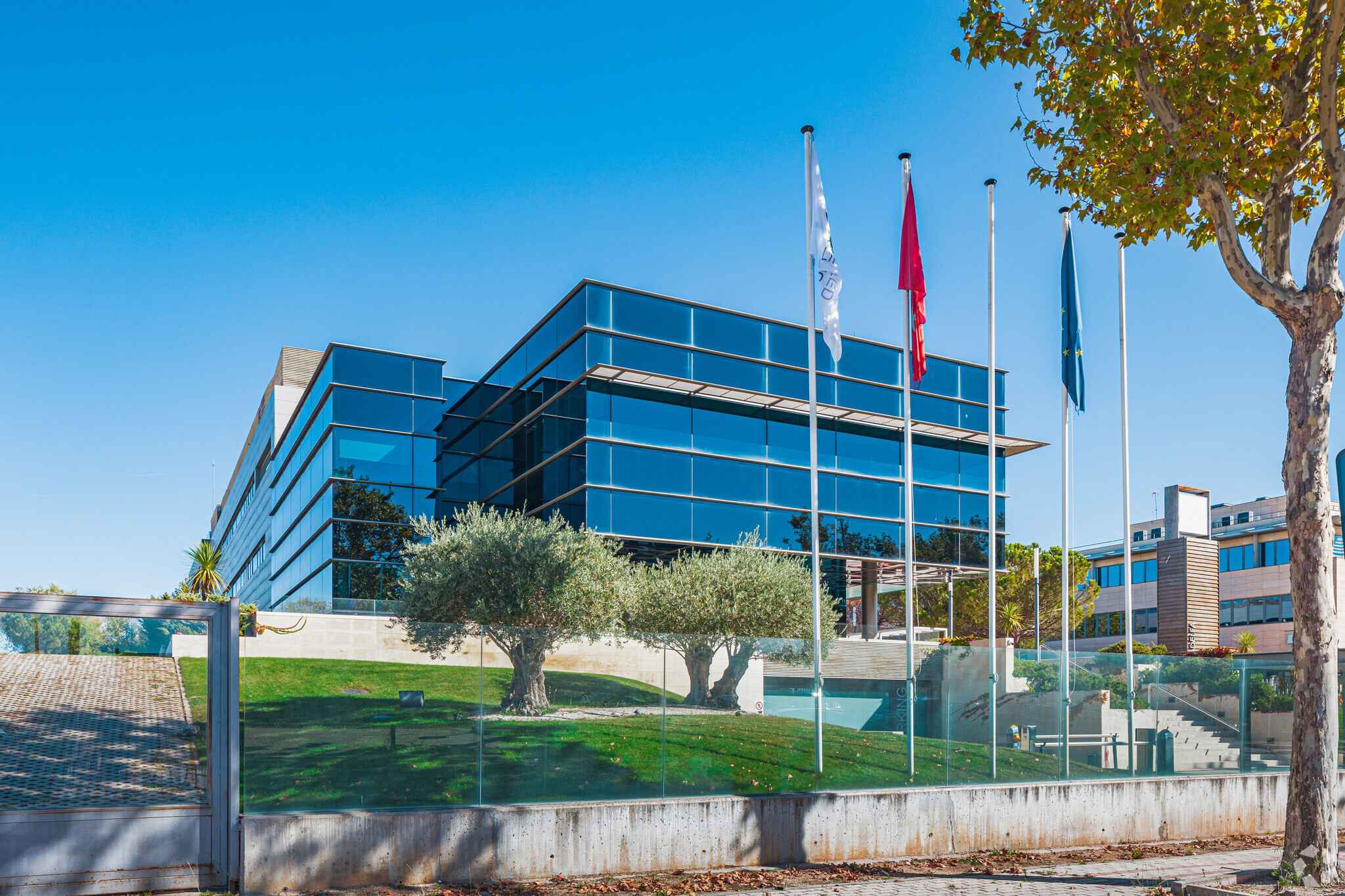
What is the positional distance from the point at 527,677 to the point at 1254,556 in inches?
2635

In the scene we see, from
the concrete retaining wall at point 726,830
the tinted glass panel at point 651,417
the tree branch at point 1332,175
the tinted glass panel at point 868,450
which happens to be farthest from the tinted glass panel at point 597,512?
the tree branch at point 1332,175

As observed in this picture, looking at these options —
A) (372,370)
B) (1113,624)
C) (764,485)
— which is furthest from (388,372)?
(1113,624)

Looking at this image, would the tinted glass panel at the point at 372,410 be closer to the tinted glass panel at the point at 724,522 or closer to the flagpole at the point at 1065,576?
the tinted glass panel at the point at 724,522

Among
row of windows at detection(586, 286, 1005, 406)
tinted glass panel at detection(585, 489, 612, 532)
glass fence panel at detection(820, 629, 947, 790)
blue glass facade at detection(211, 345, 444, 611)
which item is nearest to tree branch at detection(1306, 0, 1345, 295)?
glass fence panel at detection(820, 629, 947, 790)

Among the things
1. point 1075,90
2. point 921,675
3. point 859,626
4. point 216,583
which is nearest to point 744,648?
point 921,675

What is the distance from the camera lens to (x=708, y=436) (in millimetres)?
40344

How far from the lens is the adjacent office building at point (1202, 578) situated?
150ft

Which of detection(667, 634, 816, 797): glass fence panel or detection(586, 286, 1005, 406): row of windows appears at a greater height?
detection(586, 286, 1005, 406): row of windows

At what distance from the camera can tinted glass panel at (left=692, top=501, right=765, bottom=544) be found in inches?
1542

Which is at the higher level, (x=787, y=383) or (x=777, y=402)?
(x=787, y=383)

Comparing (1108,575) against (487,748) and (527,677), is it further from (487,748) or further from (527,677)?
(487,748)

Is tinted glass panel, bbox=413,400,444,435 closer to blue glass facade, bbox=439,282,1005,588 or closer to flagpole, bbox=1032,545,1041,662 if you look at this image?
blue glass facade, bbox=439,282,1005,588

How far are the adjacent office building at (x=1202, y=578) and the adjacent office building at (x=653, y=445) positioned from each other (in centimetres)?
816

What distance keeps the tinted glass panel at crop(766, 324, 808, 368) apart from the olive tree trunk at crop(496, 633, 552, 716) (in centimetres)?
3050
